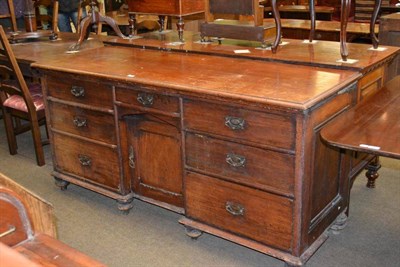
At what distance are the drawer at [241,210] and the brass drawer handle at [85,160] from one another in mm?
705

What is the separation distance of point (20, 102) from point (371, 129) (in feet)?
8.19

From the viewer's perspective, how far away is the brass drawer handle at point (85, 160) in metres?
2.71

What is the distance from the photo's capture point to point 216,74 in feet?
7.49

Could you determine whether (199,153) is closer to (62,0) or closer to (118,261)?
(118,261)

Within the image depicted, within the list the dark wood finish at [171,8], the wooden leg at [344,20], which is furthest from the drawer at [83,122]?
the wooden leg at [344,20]

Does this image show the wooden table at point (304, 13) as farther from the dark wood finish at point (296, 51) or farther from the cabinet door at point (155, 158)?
the cabinet door at point (155, 158)

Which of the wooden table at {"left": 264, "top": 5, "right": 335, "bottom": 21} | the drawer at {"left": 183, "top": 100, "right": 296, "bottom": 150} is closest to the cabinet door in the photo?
the drawer at {"left": 183, "top": 100, "right": 296, "bottom": 150}

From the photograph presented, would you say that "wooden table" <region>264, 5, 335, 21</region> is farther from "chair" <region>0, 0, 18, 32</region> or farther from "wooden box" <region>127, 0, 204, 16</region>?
"wooden box" <region>127, 0, 204, 16</region>

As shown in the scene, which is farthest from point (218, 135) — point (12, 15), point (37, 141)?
point (12, 15)

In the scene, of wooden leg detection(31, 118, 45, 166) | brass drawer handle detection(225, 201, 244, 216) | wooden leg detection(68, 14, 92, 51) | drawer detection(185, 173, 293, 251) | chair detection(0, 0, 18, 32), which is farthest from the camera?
chair detection(0, 0, 18, 32)

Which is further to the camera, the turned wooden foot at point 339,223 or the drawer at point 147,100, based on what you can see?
the turned wooden foot at point 339,223

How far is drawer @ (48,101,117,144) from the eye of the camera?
8.30ft

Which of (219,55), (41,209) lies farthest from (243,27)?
(41,209)

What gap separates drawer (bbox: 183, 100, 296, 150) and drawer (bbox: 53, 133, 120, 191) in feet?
2.07
